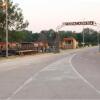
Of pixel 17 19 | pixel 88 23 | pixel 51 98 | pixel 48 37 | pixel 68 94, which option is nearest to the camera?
pixel 51 98

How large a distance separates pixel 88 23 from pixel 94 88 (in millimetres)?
92243

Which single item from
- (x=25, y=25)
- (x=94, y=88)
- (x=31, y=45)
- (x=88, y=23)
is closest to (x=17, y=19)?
(x=25, y=25)

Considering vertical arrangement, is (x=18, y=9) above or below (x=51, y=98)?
above

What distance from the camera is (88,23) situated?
108 metres

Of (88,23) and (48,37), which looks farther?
(48,37)

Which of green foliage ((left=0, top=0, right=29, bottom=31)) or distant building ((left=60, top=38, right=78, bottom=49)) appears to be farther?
distant building ((left=60, top=38, right=78, bottom=49))

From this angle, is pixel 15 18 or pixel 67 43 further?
pixel 67 43

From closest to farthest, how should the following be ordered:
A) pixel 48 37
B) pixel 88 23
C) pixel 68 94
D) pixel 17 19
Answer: pixel 68 94 < pixel 17 19 < pixel 88 23 < pixel 48 37

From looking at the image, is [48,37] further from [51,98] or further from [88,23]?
[51,98]

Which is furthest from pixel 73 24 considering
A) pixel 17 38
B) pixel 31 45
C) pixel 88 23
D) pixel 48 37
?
pixel 48 37

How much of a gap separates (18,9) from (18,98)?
6283 cm

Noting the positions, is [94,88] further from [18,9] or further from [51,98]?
[18,9]

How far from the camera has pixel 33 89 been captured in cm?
1608

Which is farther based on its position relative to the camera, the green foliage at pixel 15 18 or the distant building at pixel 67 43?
the distant building at pixel 67 43
